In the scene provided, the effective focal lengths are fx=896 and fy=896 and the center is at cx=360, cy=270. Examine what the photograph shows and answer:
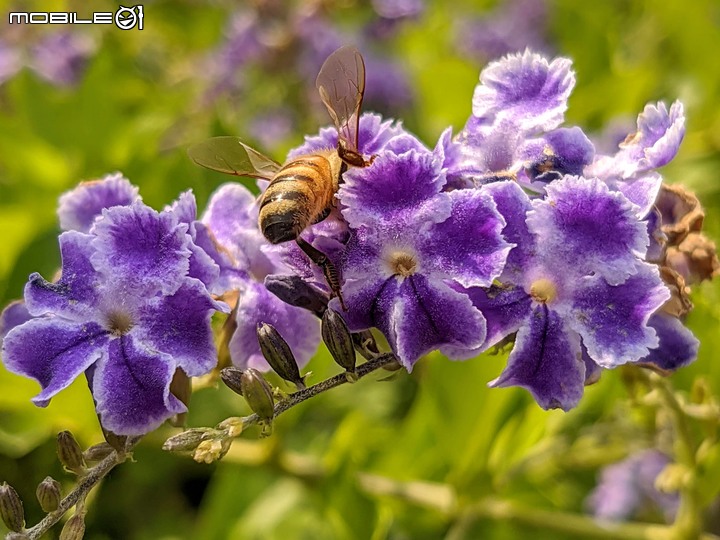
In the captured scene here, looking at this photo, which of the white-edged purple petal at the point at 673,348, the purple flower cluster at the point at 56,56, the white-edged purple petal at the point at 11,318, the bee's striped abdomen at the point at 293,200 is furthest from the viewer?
the purple flower cluster at the point at 56,56

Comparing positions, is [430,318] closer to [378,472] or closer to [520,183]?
[520,183]

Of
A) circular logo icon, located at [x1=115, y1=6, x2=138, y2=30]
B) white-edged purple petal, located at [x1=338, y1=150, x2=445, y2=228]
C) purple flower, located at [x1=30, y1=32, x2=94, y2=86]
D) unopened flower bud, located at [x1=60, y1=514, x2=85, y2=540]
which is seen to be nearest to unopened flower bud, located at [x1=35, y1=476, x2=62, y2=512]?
unopened flower bud, located at [x1=60, y1=514, x2=85, y2=540]

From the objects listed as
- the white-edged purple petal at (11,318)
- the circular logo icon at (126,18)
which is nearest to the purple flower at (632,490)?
the white-edged purple petal at (11,318)

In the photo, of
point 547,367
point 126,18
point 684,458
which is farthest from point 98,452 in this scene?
point 126,18

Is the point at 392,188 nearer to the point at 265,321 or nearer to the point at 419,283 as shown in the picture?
the point at 419,283

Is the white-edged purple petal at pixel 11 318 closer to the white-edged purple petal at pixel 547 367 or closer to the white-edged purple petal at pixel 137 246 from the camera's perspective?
the white-edged purple petal at pixel 137 246

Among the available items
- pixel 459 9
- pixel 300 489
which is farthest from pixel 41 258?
pixel 459 9
